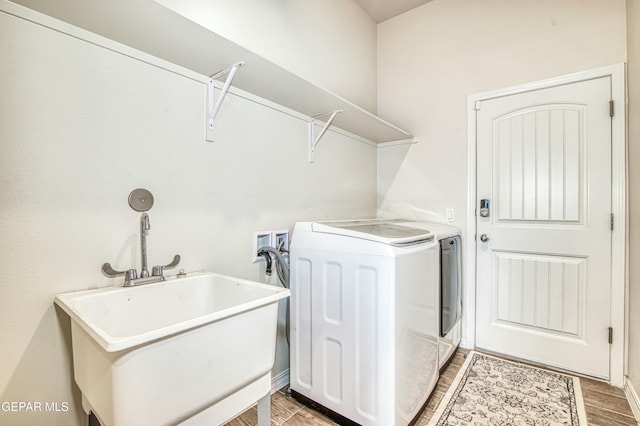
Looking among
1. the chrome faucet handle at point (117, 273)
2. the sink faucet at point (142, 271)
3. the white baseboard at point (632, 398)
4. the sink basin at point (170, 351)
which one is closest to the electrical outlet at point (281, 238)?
the sink basin at point (170, 351)

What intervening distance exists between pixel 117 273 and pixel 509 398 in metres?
2.18

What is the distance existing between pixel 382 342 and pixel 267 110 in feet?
4.70

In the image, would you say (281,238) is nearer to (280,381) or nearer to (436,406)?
(280,381)

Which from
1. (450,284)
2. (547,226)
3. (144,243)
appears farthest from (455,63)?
(144,243)

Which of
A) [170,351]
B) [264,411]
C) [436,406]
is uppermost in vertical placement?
[170,351]

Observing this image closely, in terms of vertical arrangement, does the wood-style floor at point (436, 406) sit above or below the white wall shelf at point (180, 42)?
below

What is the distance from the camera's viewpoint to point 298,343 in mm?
1731

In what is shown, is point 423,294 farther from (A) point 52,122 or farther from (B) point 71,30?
(B) point 71,30

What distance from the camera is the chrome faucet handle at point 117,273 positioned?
113 cm

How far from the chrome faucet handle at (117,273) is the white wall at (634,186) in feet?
8.43

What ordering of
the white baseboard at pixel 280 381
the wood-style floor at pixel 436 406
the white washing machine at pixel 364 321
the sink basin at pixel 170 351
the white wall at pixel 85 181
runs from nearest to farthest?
the sink basin at pixel 170 351, the white wall at pixel 85 181, the white washing machine at pixel 364 321, the wood-style floor at pixel 436 406, the white baseboard at pixel 280 381

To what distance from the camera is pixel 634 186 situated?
1752mm

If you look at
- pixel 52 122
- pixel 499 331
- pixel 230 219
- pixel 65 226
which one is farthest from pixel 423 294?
pixel 52 122

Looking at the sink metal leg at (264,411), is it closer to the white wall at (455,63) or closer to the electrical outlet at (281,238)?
the electrical outlet at (281,238)
